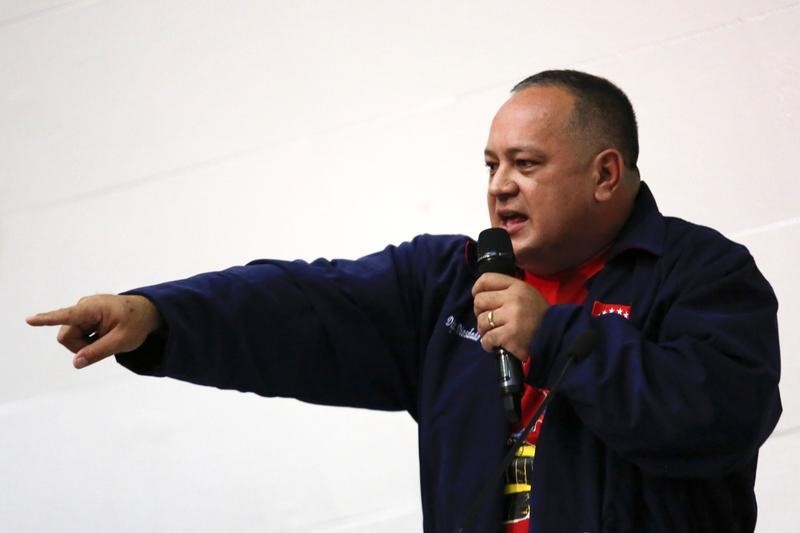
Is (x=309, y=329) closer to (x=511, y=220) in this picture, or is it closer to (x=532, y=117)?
(x=511, y=220)

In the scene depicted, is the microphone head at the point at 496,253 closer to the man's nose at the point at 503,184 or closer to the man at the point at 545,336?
the man at the point at 545,336

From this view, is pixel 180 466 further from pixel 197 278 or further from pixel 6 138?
pixel 197 278

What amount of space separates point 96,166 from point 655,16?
59.1 inches

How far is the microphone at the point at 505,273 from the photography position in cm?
159

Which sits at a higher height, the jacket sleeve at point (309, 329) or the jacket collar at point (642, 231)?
the jacket collar at point (642, 231)

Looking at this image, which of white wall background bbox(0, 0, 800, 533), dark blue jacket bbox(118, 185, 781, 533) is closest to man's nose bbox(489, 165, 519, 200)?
dark blue jacket bbox(118, 185, 781, 533)

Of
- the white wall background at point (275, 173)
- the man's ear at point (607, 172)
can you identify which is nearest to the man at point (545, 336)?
the man's ear at point (607, 172)

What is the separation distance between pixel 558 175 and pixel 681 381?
0.45m

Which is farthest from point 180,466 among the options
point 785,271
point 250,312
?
point 785,271

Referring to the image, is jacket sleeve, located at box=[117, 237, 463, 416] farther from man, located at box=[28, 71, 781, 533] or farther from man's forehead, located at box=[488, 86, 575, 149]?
man's forehead, located at box=[488, 86, 575, 149]

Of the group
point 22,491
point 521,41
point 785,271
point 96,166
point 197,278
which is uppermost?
point 521,41

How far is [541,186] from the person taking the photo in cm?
188

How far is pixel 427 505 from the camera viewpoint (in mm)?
1855

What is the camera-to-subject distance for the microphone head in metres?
1.71
